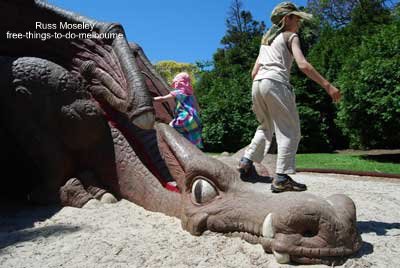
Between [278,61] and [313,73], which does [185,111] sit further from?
[313,73]

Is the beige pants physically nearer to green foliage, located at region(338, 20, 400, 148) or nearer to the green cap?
the green cap

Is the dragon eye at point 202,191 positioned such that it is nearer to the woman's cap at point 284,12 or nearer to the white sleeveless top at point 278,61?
the white sleeveless top at point 278,61

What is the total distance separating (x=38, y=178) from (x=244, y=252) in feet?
8.87

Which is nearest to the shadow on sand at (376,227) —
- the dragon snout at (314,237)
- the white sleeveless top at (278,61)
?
the dragon snout at (314,237)

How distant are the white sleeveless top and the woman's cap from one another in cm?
15

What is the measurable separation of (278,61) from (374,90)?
26.3ft

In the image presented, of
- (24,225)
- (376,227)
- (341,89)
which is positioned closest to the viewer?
(376,227)

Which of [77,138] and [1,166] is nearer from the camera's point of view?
[77,138]

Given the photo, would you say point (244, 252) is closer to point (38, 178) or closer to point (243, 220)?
point (243, 220)

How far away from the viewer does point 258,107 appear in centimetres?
321

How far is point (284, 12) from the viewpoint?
10.4 ft

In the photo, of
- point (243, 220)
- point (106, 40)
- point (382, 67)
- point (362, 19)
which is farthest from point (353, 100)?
point (362, 19)

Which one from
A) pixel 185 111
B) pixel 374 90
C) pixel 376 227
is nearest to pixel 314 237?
pixel 376 227

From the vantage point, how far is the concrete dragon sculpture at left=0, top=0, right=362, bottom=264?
11.5 ft
